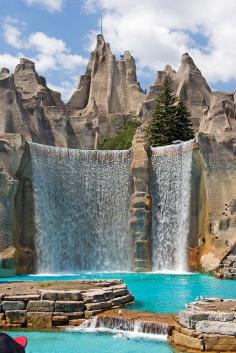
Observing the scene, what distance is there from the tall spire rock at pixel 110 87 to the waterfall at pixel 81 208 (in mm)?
30341

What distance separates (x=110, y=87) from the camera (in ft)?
205

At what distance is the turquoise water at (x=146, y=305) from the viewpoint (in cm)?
1148

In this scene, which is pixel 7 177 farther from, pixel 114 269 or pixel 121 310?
pixel 121 310

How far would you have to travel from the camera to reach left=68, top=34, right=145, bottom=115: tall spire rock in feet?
205

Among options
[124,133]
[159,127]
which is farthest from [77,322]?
[124,133]

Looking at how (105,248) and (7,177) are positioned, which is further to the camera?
(105,248)

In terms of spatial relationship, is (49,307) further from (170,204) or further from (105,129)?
(105,129)

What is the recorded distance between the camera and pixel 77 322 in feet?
44.1

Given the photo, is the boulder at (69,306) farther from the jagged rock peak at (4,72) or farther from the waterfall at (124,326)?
the jagged rock peak at (4,72)

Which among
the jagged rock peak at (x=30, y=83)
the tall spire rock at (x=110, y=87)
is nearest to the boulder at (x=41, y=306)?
the jagged rock peak at (x=30, y=83)

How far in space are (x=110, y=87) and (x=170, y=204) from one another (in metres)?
34.0

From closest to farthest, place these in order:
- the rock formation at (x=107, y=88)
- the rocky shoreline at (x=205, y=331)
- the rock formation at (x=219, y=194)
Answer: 1. the rocky shoreline at (x=205, y=331)
2. the rock formation at (x=219, y=194)
3. the rock formation at (x=107, y=88)

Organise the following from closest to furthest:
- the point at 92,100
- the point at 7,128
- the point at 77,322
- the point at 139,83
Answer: the point at 77,322, the point at 7,128, the point at 92,100, the point at 139,83

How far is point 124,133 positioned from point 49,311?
39544 millimetres
